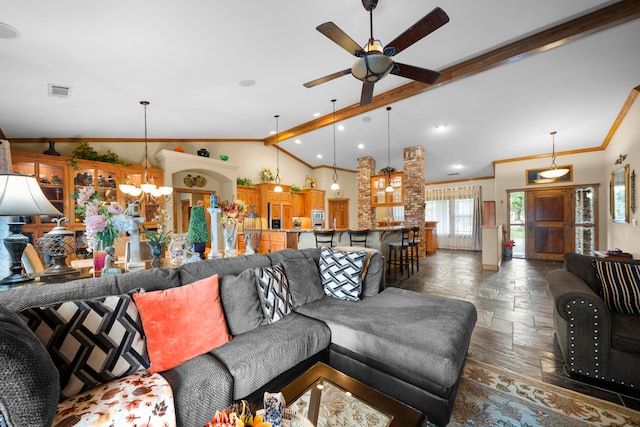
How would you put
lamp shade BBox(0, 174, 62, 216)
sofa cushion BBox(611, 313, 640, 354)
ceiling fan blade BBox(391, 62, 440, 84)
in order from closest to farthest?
lamp shade BBox(0, 174, 62, 216)
sofa cushion BBox(611, 313, 640, 354)
ceiling fan blade BBox(391, 62, 440, 84)

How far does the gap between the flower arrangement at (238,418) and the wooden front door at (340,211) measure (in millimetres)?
8966

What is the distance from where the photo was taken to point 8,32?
2166 mm

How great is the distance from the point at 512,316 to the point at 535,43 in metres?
3.37

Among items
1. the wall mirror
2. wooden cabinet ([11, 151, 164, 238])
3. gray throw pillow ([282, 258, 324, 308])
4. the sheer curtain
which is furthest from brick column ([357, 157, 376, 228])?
wooden cabinet ([11, 151, 164, 238])

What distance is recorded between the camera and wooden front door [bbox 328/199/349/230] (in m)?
9.82

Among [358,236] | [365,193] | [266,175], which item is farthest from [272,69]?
[365,193]

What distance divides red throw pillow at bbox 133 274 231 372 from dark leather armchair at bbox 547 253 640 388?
2.47m

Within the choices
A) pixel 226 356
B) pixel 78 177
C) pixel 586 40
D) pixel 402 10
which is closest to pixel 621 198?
pixel 586 40

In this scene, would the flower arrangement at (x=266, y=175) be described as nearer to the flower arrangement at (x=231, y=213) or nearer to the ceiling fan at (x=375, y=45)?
the flower arrangement at (x=231, y=213)

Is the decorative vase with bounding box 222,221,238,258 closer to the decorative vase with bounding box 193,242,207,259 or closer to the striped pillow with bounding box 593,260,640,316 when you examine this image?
the decorative vase with bounding box 193,242,207,259

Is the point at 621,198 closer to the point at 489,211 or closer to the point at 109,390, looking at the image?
the point at 489,211

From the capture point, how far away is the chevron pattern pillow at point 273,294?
6.34 ft

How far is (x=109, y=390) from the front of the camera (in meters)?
1.15

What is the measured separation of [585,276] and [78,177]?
7.14 metres
